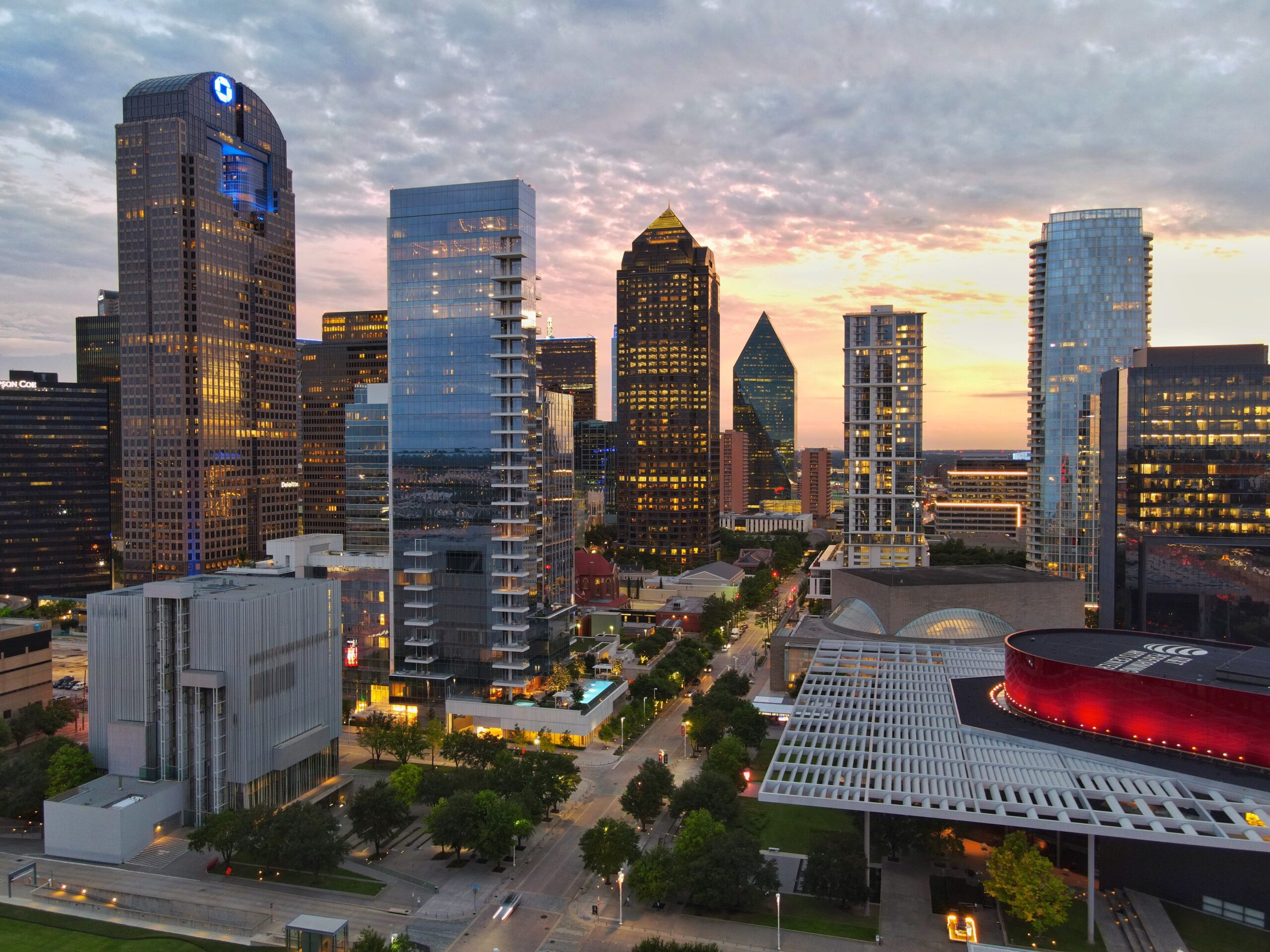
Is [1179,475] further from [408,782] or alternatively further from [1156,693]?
[408,782]

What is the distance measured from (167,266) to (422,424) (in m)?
102

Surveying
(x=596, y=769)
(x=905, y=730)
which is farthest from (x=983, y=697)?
(x=596, y=769)

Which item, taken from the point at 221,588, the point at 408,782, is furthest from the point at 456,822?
the point at 221,588

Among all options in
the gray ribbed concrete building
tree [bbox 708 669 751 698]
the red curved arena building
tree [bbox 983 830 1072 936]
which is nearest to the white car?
the gray ribbed concrete building

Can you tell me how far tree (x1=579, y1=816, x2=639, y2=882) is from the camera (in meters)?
57.0

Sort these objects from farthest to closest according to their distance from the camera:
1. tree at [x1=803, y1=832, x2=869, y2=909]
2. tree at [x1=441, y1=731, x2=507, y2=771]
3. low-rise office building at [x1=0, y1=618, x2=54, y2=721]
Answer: low-rise office building at [x1=0, y1=618, x2=54, y2=721], tree at [x1=441, y1=731, x2=507, y2=771], tree at [x1=803, y1=832, x2=869, y2=909]

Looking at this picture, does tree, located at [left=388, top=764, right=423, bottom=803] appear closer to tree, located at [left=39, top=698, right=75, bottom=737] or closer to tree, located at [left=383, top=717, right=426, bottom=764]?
tree, located at [left=383, top=717, right=426, bottom=764]

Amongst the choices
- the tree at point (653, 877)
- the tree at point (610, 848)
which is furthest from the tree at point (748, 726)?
the tree at point (653, 877)

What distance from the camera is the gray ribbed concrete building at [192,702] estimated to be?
218 feet

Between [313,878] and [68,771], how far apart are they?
25070 mm

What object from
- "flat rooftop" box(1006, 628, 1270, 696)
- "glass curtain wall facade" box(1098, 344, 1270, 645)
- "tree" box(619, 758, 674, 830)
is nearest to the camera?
"flat rooftop" box(1006, 628, 1270, 696)

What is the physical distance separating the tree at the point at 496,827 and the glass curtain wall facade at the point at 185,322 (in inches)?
4952

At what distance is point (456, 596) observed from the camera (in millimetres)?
94250

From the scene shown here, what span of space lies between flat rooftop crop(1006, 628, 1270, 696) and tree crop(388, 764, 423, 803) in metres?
52.5
